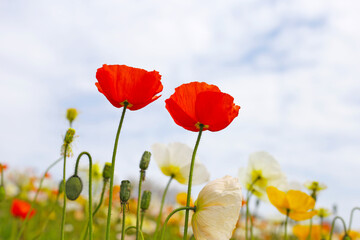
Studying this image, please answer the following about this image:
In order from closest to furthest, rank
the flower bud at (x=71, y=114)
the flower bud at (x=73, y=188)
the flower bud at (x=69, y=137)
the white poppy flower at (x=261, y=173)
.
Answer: the flower bud at (x=73, y=188) < the flower bud at (x=69, y=137) < the flower bud at (x=71, y=114) < the white poppy flower at (x=261, y=173)

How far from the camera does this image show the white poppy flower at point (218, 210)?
0.88 metres

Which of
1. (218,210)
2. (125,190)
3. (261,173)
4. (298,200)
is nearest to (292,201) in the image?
(298,200)

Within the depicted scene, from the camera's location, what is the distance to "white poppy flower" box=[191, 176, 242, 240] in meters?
0.88

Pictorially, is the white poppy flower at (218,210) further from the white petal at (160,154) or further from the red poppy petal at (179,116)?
the white petal at (160,154)

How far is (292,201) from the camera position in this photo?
147cm

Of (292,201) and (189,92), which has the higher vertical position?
(189,92)

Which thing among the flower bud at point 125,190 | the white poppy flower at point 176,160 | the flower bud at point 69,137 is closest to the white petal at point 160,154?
the white poppy flower at point 176,160

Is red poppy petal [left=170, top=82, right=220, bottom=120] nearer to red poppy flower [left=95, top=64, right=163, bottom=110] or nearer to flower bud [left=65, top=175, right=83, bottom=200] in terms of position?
red poppy flower [left=95, top=64, right=163, bottom=110]

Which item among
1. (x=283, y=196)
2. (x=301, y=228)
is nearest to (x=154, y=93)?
(x=283, y=196)

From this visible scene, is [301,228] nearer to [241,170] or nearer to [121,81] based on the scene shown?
[241,170]

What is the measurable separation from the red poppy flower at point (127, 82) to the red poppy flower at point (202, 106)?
0.20 ft

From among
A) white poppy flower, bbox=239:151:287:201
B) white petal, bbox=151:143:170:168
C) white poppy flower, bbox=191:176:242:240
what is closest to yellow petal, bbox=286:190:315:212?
white poppy flower, bbox=239:151:287:201

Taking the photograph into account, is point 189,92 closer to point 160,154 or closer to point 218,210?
point 218,210

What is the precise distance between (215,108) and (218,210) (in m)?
0.24
